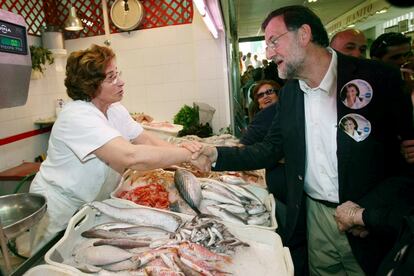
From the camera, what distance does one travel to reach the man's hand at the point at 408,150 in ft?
5.41

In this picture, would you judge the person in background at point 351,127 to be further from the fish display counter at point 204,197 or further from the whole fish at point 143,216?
the whole fish at point 143,216

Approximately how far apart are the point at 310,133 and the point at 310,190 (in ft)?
1.20

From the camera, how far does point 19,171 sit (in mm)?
4281

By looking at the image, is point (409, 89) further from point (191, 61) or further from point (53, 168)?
point (191, 61)

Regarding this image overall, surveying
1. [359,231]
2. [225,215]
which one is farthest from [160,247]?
[359,231]

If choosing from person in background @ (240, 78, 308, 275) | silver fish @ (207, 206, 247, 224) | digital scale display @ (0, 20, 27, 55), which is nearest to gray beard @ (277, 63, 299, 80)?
person in background @ (240, 78, 308, 275)

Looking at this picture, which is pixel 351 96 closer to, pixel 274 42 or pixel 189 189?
pixel 274 42

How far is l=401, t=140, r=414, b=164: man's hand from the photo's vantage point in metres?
1.65

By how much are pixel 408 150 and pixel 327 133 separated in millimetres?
414

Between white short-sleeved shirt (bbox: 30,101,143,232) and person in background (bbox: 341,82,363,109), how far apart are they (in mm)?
1266

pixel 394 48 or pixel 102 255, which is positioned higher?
pixel 394 48

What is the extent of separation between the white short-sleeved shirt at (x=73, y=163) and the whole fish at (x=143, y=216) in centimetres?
36

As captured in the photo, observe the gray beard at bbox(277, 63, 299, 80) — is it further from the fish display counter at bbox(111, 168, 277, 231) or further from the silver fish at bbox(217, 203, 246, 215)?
the silver fish at bbox(217, 203, 246, 215)

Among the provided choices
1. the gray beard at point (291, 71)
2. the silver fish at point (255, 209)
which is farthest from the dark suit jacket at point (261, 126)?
the silver fish at point (255, 209)
